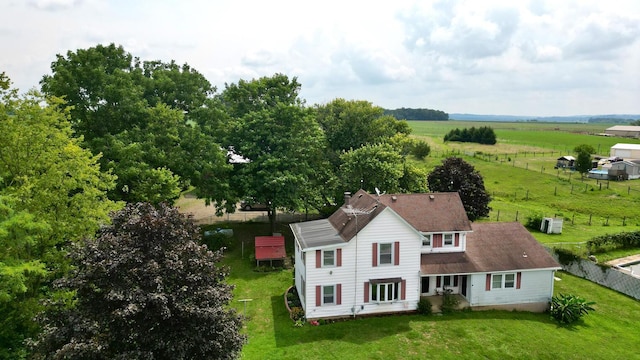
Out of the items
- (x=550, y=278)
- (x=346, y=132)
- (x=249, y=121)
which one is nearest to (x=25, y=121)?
(x=249, y=121)

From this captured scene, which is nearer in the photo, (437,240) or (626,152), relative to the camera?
(437,240)

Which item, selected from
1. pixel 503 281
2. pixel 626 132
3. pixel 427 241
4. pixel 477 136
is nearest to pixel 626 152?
pixel 477 136

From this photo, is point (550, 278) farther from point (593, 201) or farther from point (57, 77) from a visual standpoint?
point (57, 77)

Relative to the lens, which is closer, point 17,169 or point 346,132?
point 17,169

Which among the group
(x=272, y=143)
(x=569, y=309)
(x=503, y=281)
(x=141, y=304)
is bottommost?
(x=569, y=309)

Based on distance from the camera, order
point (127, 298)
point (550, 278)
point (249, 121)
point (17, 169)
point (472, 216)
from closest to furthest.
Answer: point (127, 298)
point (17, 169)
point (550, 278)
point (249, 121)
point (472, 216)

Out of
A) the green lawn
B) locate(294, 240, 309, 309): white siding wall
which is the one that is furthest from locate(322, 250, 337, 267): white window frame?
the green lawn

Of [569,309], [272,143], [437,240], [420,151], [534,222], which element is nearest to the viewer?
[569,309]

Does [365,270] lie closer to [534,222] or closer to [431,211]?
[431,211]
